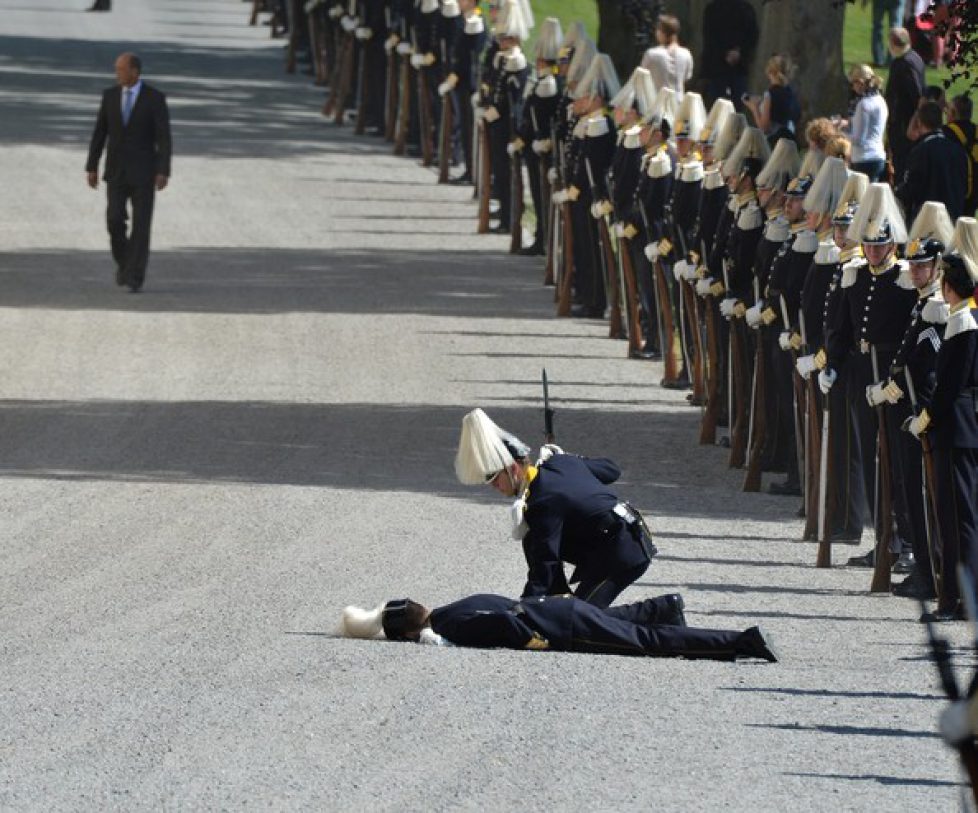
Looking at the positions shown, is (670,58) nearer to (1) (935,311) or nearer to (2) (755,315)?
(2) (755,315)

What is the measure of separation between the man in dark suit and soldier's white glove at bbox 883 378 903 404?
34.9 ft

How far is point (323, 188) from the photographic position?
1209 inches

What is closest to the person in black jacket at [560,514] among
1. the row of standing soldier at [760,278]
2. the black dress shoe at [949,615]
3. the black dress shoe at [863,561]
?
the black dress shoe at [949,615]

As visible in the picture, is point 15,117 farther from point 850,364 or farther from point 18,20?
point 850,364

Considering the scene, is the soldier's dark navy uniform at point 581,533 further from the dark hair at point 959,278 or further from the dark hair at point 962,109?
the dark hair at point 962,109

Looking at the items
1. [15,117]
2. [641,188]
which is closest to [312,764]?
[641,188]

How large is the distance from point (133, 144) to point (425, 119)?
836 centimetres

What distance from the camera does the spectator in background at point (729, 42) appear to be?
2547 centimetres

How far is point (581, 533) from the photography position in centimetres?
1197

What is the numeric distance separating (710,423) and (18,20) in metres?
29.9

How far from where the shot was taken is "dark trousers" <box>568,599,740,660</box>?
38.1 ft

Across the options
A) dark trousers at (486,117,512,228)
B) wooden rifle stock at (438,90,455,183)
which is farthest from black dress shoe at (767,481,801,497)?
wooden rifle stock at (438,90,455,183)

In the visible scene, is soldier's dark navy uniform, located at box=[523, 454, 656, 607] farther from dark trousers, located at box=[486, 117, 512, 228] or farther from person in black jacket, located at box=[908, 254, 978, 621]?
dark trousers, located at box=[486, 117, 512, 228]

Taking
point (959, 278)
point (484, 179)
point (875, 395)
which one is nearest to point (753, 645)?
point (959, 278)
